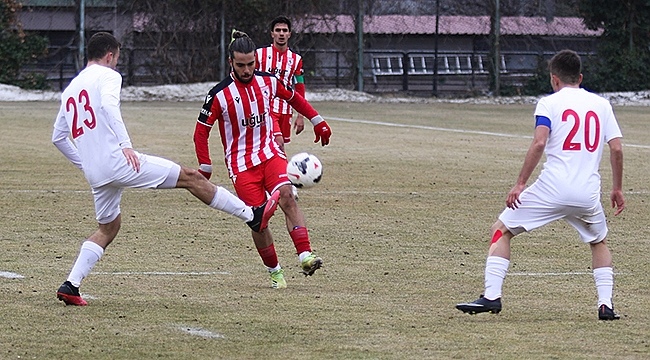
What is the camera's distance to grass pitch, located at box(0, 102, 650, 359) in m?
6.59

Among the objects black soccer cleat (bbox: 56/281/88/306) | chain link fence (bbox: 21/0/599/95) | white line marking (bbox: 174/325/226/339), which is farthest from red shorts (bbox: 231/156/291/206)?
chain link fence (bbox: 21/0/599/95)

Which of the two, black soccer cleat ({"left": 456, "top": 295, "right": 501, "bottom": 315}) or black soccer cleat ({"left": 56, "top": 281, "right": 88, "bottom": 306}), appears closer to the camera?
black soccer cleat ({"left": 456, "top": 295, "right": 501, "bottom": 315})

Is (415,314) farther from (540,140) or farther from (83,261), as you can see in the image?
(83,261)

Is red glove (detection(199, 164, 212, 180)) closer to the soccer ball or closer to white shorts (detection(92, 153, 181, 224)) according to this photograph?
the soccer ball

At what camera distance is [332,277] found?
8984 mm

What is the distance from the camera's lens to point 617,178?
24.0ft

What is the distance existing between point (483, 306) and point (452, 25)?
108 ft

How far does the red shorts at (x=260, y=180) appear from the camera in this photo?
8758mm

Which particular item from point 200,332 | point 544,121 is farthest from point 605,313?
point 200,332

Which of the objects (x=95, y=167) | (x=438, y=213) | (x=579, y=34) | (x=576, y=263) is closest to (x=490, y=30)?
(x=579, y=34)

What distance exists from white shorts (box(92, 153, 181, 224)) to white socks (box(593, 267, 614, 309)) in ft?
8.76

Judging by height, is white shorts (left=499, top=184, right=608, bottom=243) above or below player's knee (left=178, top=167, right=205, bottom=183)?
below

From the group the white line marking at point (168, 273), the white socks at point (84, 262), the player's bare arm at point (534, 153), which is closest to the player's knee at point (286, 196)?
the white line marking at point (168, 273)

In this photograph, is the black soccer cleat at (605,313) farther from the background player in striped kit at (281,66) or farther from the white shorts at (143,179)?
the background player in striped kit at (281,66)
